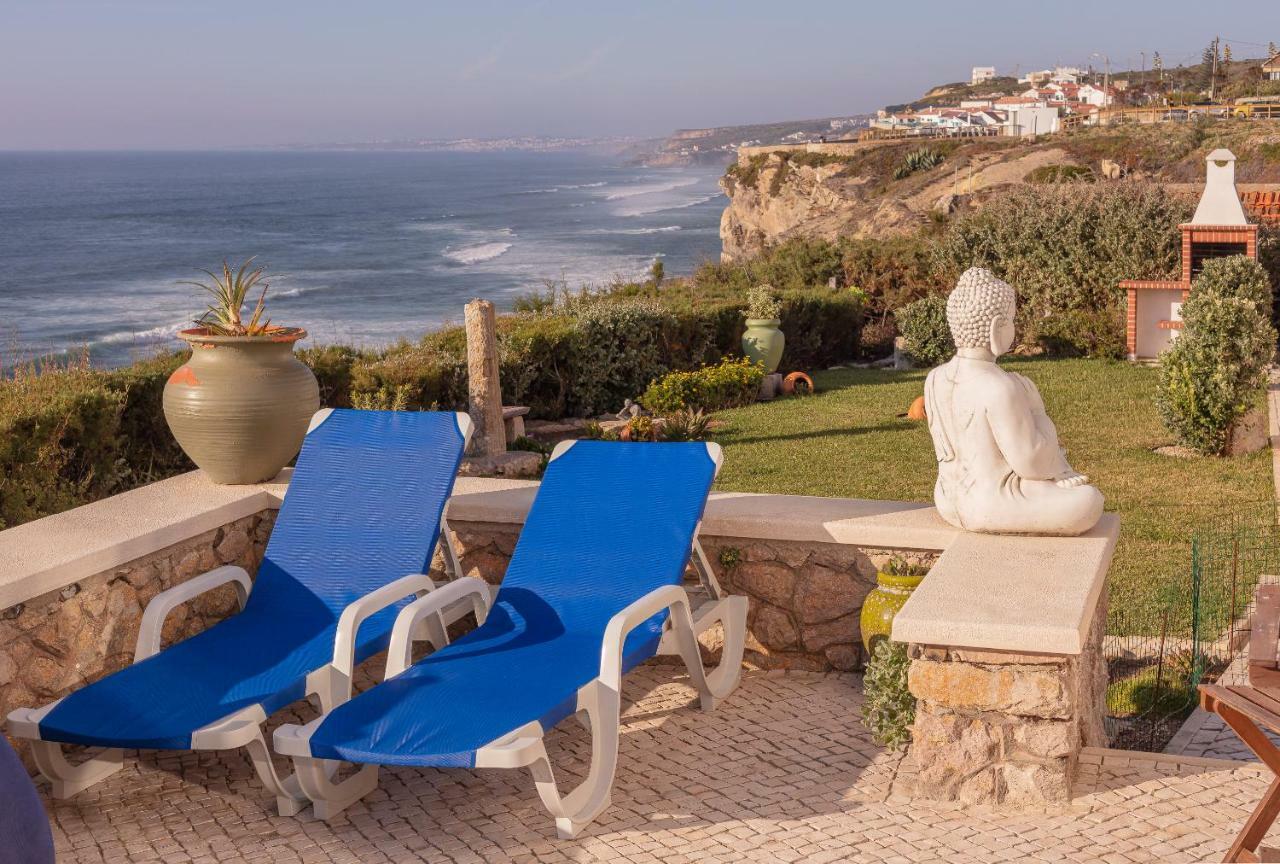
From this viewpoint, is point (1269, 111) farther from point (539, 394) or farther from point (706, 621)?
point (706, 621)

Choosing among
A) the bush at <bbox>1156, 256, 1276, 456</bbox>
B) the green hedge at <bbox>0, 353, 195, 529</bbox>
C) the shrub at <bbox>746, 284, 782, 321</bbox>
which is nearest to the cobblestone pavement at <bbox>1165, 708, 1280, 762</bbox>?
the green hedge at <bbox>0, 353, 195, 529</bbox>

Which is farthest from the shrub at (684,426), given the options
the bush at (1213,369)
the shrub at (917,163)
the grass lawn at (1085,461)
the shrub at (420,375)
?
the shrub at (917,163)

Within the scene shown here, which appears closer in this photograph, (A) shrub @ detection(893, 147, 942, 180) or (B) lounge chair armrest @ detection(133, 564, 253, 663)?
(B) lounge chair armrest @ detection(133, 564, 253, 663)

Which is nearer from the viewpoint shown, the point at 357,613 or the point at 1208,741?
the point at 357,613

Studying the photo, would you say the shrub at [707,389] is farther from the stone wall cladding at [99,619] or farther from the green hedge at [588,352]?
the stone wall cladding at [99,619]

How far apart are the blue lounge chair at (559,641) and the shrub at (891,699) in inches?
23.5

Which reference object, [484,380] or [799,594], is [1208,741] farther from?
[484,380]

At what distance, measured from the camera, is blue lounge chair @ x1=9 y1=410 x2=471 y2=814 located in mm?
3607

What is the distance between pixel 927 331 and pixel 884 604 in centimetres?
1189

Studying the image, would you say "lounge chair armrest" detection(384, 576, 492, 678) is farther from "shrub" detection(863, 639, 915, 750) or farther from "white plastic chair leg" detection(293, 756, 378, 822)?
"shrub" detection(863, 639, 915, 750)

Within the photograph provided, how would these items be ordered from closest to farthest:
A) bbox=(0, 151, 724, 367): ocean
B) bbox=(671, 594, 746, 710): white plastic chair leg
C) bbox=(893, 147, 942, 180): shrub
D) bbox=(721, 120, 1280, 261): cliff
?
bbox=(671, 594, 746, 710): white plastic chair leg, bbox=(721, 120, 1280, 261): cliff, bbox=(0, 151, 724, 367): ocean, bbox=(893, 147, 942, 180): shrub

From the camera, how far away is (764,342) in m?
14.5

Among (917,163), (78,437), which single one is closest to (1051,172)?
(917,163)

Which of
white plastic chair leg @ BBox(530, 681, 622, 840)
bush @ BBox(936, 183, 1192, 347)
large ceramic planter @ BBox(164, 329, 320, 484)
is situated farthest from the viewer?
bush @ BBox(936, 183, 1192, 347)
